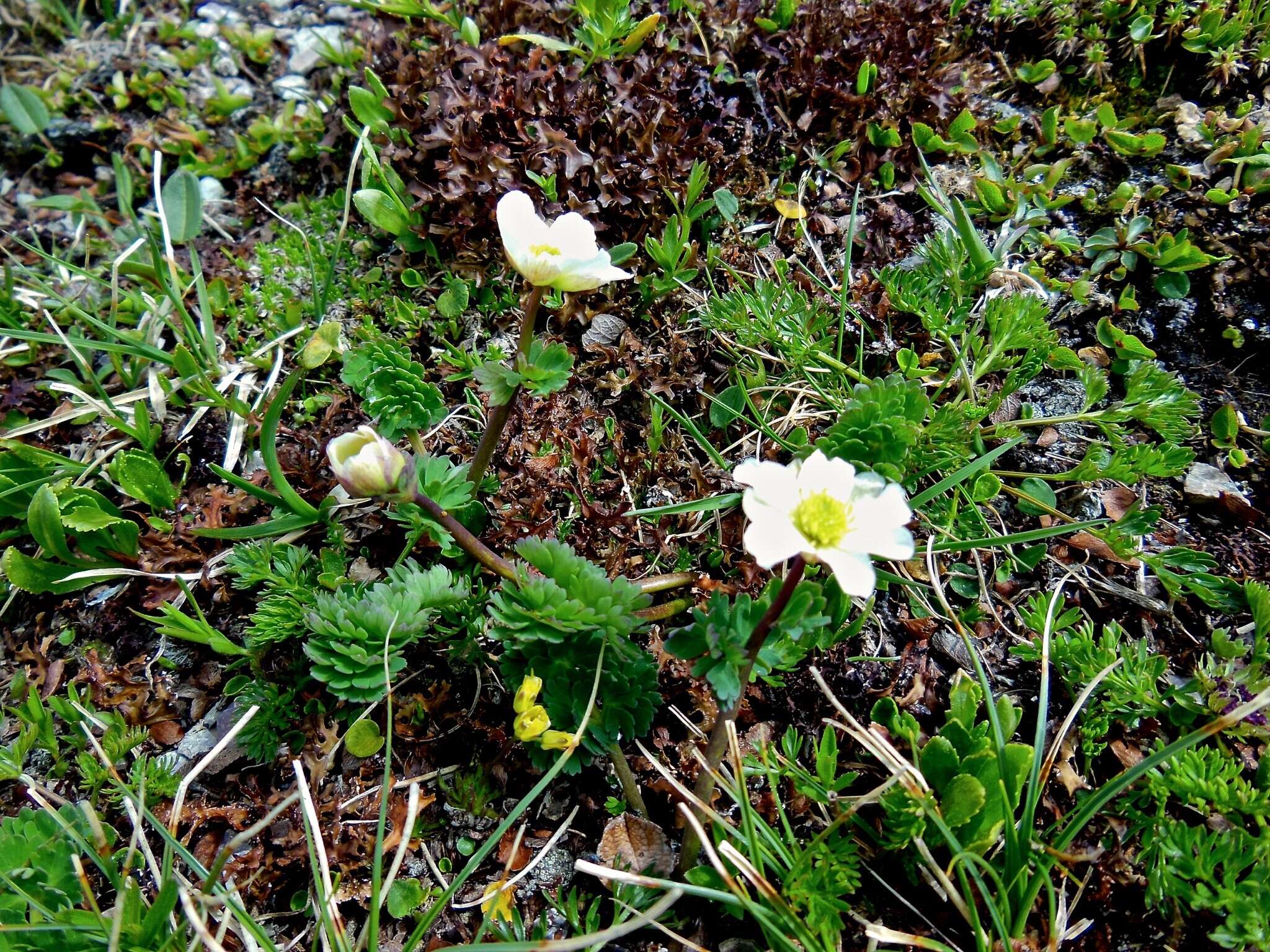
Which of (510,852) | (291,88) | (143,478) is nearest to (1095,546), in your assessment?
(510,852)

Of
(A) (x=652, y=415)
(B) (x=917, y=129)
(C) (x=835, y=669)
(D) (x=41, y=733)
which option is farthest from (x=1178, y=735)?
(D) (x=41, y=733)

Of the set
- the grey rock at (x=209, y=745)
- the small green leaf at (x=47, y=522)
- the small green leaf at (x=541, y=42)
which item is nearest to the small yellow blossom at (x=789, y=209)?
the small green leaf at (x=541, y=42)

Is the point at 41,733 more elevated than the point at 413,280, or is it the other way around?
the point at 413,280

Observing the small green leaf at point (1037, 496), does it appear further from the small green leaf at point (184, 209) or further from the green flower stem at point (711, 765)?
the small green leaf at point (184, 209)

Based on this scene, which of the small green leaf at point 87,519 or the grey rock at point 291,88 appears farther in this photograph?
the grey rock at point 291,88

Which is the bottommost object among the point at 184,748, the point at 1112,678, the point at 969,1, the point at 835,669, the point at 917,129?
the point at 184,748

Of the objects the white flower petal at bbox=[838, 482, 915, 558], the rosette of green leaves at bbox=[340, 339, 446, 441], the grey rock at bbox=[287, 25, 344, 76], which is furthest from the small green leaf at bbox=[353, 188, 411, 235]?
the white flower petal at bbox=[838, 482, 915, 558]

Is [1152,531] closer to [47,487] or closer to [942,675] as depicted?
[942,675]
